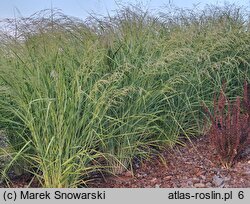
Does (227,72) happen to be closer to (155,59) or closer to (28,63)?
(155,59)

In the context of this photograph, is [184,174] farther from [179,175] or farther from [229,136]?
[229,136]

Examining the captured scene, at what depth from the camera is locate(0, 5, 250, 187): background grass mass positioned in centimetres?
381

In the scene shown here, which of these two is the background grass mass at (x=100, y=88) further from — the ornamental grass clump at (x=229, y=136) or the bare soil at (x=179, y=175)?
the ornamental grass clump at (x=229, y=136)

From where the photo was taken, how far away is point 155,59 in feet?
15.1

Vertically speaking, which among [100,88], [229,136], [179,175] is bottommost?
[179,175]

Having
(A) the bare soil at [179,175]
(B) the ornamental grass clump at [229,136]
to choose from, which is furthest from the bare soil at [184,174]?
(B) the ornamental grass clump at [229,136]

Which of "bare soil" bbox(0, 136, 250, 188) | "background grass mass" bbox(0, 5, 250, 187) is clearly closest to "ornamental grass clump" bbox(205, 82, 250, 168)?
"bare soil" bbox(0, 136, 250, 188)

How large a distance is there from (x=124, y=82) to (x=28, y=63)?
0.95 meters

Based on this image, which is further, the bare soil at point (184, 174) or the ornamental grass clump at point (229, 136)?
the ornamental grass clump at point (229, 136)

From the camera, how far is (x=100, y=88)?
4.22 metres

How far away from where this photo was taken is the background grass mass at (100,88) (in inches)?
150

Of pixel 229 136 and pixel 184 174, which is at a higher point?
pixel 229 136

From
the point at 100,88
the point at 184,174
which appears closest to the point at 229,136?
the point at 184,174

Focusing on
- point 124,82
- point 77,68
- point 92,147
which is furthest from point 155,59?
point 92,147
